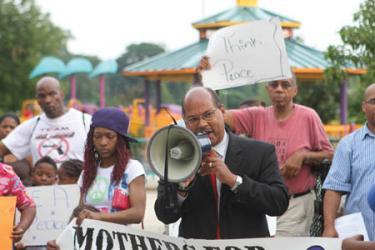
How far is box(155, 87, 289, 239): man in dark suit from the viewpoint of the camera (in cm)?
485

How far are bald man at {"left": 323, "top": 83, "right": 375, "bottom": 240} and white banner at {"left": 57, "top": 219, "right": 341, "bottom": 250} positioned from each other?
77 cm

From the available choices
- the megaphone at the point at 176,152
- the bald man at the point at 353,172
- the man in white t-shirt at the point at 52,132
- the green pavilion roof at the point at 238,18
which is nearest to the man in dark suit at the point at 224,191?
the megaphone at the point at 176,152

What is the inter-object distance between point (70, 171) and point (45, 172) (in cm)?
20

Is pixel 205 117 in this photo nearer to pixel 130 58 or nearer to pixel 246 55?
pixel 246 55

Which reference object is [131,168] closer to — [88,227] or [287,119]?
[88,227]

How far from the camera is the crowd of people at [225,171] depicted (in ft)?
16.0

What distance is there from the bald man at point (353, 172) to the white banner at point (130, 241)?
2.52 ft

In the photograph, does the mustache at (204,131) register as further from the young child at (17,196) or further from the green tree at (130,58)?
the green tree at (130,58)

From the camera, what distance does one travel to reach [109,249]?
507 cm

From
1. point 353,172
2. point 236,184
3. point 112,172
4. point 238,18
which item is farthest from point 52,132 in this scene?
point 238,18

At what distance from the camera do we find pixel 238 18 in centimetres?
2536

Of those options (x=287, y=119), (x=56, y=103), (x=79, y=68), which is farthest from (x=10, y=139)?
(x=79, y=68)

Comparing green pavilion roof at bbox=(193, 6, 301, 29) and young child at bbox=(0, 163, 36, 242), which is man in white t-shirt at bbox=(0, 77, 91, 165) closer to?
young child at bbox=(0, 163, 36, 242)

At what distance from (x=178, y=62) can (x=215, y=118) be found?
20.9 meters
